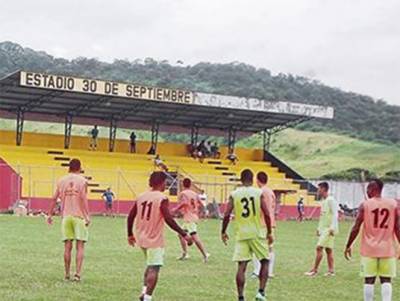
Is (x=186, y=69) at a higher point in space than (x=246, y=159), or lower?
higher

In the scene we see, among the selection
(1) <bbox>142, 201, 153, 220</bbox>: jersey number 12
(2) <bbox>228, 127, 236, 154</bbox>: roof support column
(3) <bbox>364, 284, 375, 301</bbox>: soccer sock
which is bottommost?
(3) <bbox>364, 284, 375, 301</bbox>: soccer sock

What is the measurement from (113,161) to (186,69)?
7745cm

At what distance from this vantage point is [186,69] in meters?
133

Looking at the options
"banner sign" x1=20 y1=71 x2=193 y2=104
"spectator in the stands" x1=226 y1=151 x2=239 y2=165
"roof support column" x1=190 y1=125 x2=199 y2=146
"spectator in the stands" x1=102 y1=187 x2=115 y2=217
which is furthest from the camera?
"roof support column" x1=190 y1=125 x2=199 y2=146

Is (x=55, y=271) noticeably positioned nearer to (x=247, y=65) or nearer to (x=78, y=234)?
(x=78, y=234)

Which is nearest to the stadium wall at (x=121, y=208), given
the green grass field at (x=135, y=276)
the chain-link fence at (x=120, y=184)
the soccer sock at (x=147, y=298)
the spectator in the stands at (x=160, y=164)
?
the chain-link fence at (x=120, y=184)

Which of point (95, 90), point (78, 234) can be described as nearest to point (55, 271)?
point (78, 234)

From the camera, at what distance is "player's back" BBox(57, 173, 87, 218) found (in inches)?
615

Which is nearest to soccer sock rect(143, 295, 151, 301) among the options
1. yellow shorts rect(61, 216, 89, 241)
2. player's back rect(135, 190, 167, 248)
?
player's back rect(135, 190, 167, 248)

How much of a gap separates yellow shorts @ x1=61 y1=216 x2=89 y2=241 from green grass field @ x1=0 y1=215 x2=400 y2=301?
0.83 meters

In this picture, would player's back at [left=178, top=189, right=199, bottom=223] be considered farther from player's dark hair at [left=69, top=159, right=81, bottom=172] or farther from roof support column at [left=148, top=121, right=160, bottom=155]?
roof support column at [left=148, top=121, right=160, bottom=155]

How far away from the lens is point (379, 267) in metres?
12.7

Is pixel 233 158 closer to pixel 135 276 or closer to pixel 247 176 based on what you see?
pixel 135 276

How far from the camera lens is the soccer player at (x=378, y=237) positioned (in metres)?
12.7
